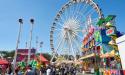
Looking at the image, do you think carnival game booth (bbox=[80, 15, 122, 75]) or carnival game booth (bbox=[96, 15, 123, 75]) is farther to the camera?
carnival game booth (bbox=[80, 15, 122, 75])

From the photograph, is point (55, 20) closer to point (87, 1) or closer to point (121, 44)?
point (87, 1)

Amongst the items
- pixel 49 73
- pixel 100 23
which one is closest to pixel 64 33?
pixel 100 23

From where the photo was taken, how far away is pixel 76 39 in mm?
37188

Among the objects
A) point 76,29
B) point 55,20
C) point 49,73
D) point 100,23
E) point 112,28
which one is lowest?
point 49,73

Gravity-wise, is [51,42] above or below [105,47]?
above

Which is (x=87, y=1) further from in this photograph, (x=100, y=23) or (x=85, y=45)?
(x=100, y=23)

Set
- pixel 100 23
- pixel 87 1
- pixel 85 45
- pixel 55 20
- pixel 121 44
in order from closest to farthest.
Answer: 1. pixel 121 44
2. pixel 100 23
3. pixel 87 1
4. pixel 55 20
5. pixel 85 45

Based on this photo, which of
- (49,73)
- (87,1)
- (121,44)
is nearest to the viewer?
(121,44)

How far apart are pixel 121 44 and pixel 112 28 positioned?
6.51m

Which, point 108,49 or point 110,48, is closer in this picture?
point 110,48

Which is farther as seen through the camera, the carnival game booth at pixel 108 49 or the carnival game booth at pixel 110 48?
the carnival game booth at pixel 108 49

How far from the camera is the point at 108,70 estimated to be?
15008 mm

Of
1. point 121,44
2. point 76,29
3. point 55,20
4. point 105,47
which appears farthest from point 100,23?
point 55,20

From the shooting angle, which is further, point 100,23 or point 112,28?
point 100,23
